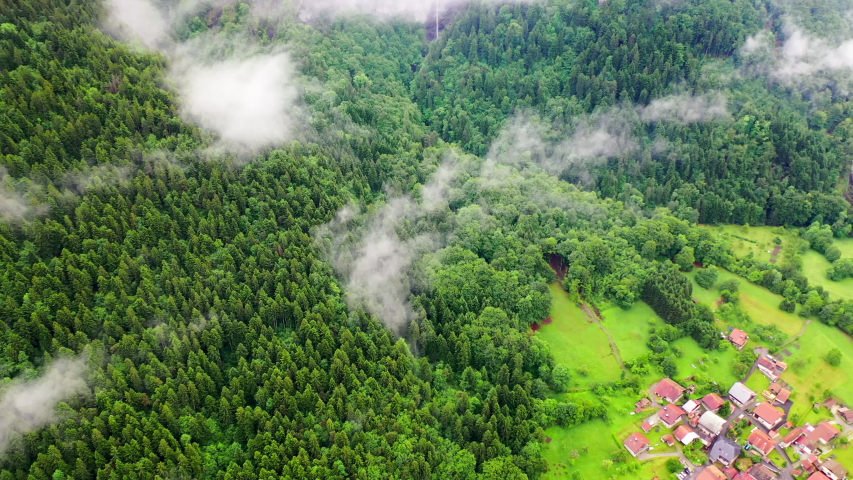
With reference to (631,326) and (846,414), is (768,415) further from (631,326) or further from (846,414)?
(631,326)

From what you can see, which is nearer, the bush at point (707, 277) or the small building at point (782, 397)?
the small building at point (782, 397)

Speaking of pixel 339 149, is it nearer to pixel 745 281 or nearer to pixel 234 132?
pixel 234 132

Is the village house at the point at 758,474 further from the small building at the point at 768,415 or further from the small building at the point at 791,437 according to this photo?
the small building at the point at 768,415

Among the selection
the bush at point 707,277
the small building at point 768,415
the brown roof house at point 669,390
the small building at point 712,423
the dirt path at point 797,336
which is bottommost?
the dirt path at point 797,336

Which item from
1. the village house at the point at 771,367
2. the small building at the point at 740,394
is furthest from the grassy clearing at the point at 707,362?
the village house at the point at 771,367

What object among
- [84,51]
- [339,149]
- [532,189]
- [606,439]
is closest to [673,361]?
[606,439]

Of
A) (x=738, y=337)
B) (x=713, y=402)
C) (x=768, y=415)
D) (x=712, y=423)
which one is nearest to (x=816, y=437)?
(x=768, y=415)
